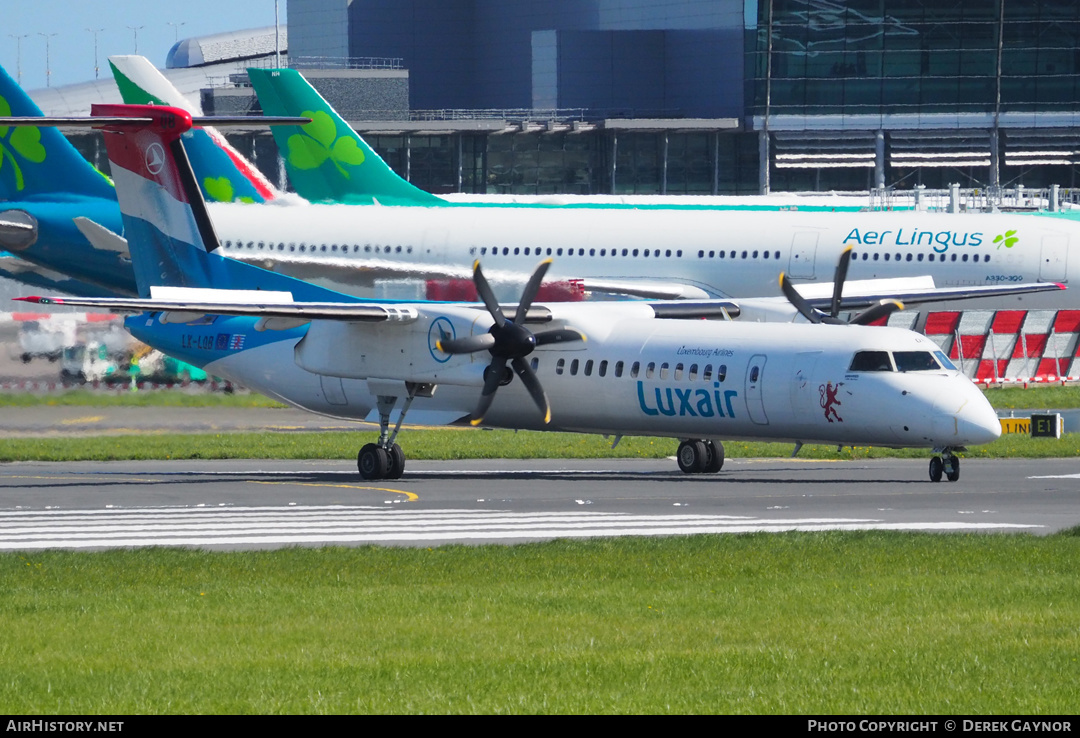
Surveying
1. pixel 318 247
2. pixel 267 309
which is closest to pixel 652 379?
pixel 267 309

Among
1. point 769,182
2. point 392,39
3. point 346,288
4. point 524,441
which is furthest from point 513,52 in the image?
point 524,441

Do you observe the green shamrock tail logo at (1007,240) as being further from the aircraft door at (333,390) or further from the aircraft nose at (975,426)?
the aircraft door at (333,390)

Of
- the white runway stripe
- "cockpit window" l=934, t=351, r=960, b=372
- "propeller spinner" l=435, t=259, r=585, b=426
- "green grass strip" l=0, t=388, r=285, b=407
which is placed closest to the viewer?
the white runway stripe

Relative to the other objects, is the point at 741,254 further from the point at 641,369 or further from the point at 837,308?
the point at 641,369

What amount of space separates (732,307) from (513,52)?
3690 inches

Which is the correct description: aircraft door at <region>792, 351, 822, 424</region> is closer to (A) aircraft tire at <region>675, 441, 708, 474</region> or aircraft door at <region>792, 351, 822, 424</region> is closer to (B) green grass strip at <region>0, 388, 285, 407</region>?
(A) aircraft tire at <region>675, 441, 708, 474</region>

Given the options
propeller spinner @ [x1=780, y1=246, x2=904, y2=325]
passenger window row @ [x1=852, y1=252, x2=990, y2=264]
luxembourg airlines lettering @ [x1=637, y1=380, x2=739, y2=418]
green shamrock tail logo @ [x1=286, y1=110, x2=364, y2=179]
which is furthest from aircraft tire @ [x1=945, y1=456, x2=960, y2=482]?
green shamrock tail logo @ [x1=286, y1=110, x2=364, y2=179]

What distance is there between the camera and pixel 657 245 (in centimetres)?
4412

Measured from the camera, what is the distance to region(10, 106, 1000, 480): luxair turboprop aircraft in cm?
2612

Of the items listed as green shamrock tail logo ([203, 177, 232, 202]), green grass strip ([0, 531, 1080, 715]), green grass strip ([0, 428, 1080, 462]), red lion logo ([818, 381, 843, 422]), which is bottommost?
green grass strip ([0, 428, 1080, 462])

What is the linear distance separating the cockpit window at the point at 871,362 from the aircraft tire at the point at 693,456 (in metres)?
4.51

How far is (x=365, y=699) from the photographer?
35.4ft

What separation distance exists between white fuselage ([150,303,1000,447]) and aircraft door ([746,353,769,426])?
2 centimetres

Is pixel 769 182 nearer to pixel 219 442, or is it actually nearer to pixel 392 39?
pixel 392 39
